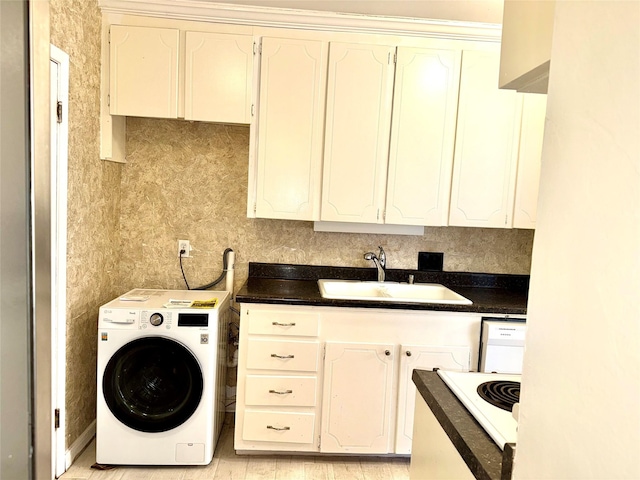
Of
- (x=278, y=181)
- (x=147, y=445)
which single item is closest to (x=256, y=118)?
(x=278, y=181)

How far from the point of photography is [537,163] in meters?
2.65

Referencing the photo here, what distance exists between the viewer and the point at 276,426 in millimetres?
2439

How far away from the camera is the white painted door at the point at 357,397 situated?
7.95 feet

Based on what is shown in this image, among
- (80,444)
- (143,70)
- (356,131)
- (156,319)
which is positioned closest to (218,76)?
(143,70)

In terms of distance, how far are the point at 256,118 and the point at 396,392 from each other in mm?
1719

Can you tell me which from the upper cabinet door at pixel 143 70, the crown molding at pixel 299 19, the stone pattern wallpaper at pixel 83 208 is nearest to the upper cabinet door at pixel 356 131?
the crown molding at pixel 299 19

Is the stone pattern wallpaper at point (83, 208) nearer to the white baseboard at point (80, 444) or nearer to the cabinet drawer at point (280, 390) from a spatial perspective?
the white baseboard at point (80, 444)

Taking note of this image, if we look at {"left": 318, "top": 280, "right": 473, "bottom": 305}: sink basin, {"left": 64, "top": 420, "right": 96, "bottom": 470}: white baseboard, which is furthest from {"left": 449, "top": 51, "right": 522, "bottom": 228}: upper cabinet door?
{"left": 64, "top": 420, "right": 96, "bottom": 470}: white baseboard

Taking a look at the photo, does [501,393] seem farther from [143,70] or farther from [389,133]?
[143,70]

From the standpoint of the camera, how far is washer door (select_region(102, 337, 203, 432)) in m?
2.27

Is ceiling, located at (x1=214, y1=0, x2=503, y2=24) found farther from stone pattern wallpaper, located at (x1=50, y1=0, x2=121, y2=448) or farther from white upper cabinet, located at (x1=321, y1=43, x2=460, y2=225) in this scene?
stone pattern wallpaper, located at (x1=50, y1=0, x2=121, y2=448)

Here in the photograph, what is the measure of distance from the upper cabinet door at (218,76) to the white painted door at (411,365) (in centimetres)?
161

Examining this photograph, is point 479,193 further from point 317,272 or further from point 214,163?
point 214,163

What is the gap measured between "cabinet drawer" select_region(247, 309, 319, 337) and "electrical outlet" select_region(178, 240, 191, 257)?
0.81 m
